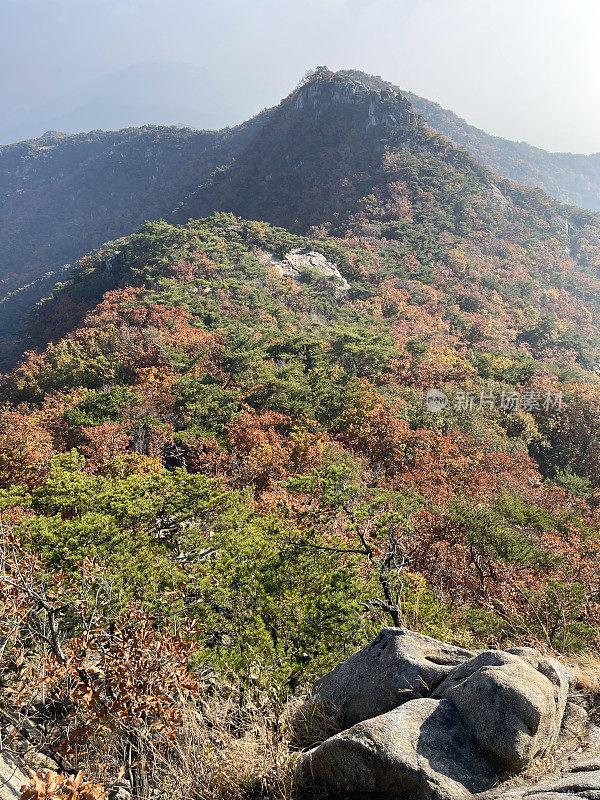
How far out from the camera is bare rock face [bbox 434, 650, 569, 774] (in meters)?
3.64

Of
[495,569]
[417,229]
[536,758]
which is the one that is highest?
[417,229]

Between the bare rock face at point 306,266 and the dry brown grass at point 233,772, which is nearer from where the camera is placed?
the dry brown grass at point 233,772

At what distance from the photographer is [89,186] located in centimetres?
13788

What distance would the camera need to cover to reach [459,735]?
3.87 metres

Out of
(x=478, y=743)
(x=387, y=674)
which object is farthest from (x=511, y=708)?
(x=387, y=674)

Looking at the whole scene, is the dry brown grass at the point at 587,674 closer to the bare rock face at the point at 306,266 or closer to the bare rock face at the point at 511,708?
the bare rock face at the point at 511,708

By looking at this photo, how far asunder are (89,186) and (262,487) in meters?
155

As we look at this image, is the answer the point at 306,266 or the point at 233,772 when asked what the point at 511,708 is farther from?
the point at 306,266

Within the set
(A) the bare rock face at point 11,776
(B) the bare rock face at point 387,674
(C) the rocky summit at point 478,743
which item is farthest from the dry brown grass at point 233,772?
(A) the bare rock face at point 11,776

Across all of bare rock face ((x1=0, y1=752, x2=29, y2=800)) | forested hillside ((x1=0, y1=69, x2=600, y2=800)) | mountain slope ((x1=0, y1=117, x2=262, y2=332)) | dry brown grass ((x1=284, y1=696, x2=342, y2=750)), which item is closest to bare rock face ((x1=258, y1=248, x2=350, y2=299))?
forested hillside ((x1=0, y1=69, x2=600, y2=800))

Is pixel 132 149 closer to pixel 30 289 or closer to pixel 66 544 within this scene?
pixel 30 289

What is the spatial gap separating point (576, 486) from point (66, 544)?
27.1 m

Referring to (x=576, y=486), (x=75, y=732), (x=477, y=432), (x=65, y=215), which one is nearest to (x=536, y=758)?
(x=75, y=732)

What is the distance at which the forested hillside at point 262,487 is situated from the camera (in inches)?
203
